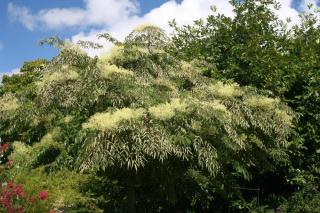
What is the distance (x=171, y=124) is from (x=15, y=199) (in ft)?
12.2

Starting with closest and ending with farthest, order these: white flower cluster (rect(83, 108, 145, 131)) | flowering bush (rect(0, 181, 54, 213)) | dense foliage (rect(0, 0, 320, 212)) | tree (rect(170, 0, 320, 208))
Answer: white flower cluster (rect(83, 108, 145, 131))
dense foliage (rect(0, 0, 320, 212))
flowering bush (rect(0, 181, 54, 213))
tree (rect(170, 0, 320, 208))

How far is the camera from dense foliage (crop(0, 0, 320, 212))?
21.5 feet

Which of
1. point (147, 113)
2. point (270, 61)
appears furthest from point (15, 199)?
point (270, 61)

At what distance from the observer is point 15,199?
8.75m

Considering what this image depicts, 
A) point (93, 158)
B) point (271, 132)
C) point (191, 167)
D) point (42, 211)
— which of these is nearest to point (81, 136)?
point (93, 158)

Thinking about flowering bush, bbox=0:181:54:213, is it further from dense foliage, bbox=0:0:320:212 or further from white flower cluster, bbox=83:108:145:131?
white flower cluster, bbox=83:108:145:131

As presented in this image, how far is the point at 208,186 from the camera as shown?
9016 mm

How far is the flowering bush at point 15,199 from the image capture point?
7969 millimetres

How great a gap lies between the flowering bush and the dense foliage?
0.33m

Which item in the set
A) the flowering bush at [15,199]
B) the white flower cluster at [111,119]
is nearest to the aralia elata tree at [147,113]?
the white flower cluster at [111,119]

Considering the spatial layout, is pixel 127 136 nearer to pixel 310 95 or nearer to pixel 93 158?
pixel 93 158

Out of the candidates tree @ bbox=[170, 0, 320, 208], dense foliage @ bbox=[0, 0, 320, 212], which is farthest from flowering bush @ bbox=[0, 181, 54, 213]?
tree @ bbox=[170, 0, 320, 208]

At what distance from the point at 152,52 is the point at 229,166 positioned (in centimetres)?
302

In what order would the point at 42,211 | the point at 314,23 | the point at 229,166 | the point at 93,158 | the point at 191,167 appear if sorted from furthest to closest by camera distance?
the point at 314,23 → the point at 229,166 → the point at 42,211 → the point at 191,167 → the point at 93,158
